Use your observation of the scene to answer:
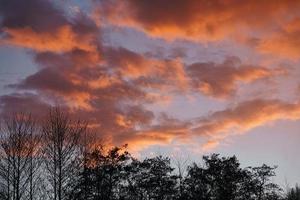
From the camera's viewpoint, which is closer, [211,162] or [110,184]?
[110,184]

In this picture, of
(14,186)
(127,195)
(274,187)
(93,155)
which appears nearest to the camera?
(14,186)

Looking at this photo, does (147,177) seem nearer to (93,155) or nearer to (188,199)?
(188,199)

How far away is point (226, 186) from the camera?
147 feet

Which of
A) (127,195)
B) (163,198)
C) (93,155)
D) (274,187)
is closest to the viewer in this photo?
(93,155)

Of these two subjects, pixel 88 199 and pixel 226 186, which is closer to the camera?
pixel 88 199

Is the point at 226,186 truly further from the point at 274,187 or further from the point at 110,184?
the point at 110,184

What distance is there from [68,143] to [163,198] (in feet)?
66.5

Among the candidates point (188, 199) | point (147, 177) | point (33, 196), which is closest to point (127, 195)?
point (147, 177)

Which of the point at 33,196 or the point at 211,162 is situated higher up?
the point at 211,162

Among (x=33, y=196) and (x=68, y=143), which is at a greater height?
(x=68, y=143)

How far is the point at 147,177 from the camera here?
43875 mm

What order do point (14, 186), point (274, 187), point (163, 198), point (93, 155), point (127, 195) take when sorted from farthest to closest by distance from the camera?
point (274, 187) < point (163, 198) < point (127, 195) < point (93, 155) < point (14, 186)

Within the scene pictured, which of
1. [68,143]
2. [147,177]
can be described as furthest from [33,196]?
[147,177]

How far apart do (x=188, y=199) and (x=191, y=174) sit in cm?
280
